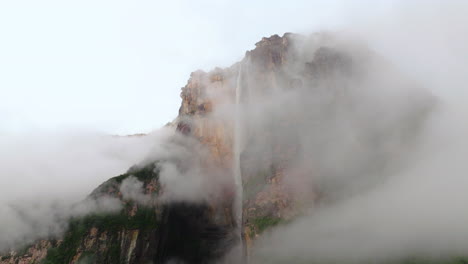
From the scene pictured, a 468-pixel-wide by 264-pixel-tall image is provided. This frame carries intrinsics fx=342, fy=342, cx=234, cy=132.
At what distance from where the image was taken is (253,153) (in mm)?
81375

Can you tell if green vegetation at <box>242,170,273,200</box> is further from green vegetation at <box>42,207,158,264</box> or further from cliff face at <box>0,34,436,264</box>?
green vegetation at <box>42,207,158,264</box>

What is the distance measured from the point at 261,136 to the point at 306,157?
40.5 feet

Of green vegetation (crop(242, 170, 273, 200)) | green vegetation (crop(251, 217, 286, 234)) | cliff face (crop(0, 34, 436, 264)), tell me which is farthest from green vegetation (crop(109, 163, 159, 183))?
green vegetation (crop(251, 217, 286, 234))

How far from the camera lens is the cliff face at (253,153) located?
74375 millimetres

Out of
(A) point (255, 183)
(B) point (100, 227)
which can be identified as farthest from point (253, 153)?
(B) point (100, 227)

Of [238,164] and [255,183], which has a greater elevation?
[238,164]

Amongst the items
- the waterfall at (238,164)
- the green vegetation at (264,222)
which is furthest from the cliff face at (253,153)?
the waterfall at (238,164)

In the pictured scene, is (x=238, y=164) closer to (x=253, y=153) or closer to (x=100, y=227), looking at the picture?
(x=253, y=153)

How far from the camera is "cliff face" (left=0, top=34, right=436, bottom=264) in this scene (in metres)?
74.4

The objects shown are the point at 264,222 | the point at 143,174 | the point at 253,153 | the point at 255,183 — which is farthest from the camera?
the point at 143,174

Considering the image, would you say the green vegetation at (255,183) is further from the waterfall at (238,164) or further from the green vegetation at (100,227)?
the green vegetation at (100,227)

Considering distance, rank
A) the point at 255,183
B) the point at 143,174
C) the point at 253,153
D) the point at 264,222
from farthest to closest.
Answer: the point at 143,174 → the point at 253,153 → the point at 255,183 → the point at 264,222

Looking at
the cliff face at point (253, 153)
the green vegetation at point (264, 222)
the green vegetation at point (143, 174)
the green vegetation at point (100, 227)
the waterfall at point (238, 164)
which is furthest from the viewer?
the green vegetation at point (143, 174)

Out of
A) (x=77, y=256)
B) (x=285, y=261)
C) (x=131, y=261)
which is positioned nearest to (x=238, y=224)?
(x=285, y=261)
